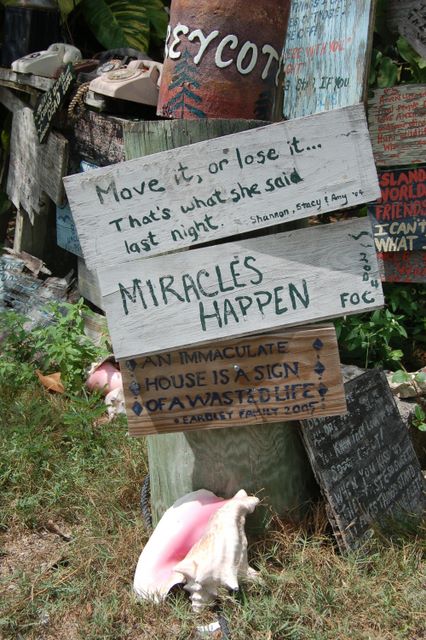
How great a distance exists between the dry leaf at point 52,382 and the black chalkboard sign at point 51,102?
1.69m

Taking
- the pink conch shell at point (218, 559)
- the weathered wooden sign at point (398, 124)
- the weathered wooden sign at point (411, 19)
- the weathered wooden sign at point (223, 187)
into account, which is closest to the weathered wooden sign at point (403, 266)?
the weathered wooden sign at point (398, 124)

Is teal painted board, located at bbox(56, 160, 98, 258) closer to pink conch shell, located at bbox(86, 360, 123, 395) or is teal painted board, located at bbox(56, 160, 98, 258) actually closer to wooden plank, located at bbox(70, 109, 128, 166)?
wooden plank, located at bbox(70, 109, 128, 166)

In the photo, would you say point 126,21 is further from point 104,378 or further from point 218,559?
point 218,559

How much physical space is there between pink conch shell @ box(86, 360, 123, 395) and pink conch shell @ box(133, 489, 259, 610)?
4.85 ft

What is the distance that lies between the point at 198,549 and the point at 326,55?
2796 millimetres

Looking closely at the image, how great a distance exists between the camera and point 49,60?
5.20 m

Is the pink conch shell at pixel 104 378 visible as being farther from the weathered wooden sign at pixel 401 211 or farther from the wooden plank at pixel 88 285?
the weathered wooden sign at pixel 401 211

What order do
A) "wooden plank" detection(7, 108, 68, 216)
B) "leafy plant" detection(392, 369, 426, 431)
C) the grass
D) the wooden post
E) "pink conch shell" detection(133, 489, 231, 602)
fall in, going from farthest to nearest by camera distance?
"wooden plank" detection(7, 108, 68, 216) → "leafy plant" detection(392, 369, 426, 431) → the wooden post → "pink conch shell" detection(133, 489, 231, 602) → the grass

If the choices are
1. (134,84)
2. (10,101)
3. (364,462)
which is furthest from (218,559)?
(10,101)

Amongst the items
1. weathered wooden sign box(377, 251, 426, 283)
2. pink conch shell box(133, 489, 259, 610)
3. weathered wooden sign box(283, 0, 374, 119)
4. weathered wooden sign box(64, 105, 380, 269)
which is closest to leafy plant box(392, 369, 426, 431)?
weathered wooden sign box(377, 251, 426, 283)

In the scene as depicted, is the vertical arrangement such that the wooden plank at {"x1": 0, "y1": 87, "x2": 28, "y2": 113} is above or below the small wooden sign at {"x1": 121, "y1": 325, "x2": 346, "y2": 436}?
above

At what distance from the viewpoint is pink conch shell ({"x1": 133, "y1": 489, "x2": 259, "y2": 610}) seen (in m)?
2.62

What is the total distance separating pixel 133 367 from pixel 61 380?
1.83 meters

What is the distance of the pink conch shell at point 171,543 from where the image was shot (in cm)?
275
